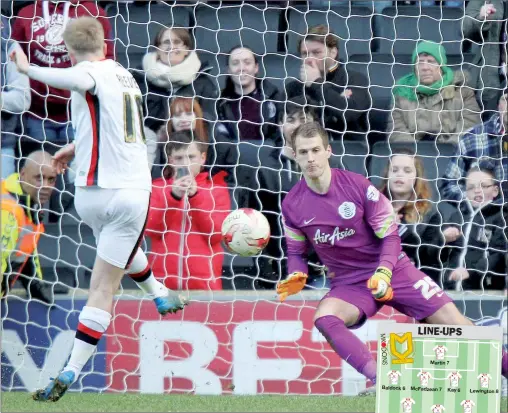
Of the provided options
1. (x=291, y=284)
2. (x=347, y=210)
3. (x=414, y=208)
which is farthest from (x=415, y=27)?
(x=291, y=284)

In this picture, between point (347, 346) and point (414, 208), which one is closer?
point (347, 346)

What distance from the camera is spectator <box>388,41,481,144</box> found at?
281 inches

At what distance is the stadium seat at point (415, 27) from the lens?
24.2 ft

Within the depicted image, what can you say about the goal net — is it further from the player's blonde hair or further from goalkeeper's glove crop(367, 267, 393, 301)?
the player's blonde hair

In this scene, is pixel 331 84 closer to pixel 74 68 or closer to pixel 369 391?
pixel 369 391

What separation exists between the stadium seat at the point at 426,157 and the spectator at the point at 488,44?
39 centimetres

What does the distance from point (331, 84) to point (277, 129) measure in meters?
0.43

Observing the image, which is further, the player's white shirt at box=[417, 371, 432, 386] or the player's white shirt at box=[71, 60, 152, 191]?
the player's white shirt at box=[71, 60, 152, 191]

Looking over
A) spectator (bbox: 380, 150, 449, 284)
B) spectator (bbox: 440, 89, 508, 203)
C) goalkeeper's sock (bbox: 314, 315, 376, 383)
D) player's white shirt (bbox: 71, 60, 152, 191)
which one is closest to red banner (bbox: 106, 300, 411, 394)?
spectator (bbox: 380, 150, 449, 284)

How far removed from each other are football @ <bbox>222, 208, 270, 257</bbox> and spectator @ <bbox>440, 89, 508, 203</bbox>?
64.0 inches

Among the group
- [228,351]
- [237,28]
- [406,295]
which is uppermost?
[237,28]

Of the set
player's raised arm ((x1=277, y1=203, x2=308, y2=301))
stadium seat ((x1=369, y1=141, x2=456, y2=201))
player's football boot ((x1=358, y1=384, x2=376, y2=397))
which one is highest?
stadium seat ((x1=369, y1=141, x2=456, y2=201))

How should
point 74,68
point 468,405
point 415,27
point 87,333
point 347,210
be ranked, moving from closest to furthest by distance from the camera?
1. point 468,405
2. point 74,68
3. point 87,333
4. point 347,210
5. point 415,27

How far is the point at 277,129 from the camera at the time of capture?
23.7ft
